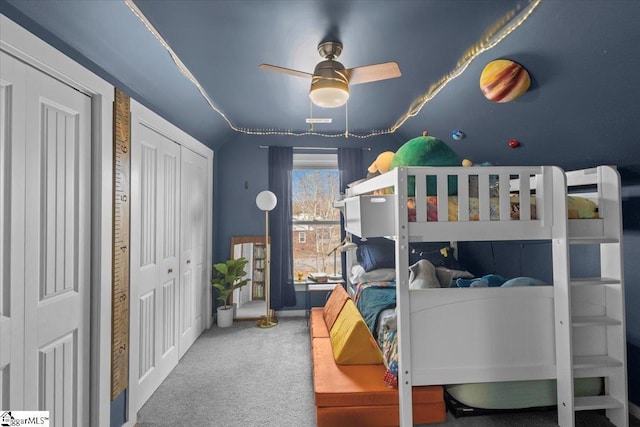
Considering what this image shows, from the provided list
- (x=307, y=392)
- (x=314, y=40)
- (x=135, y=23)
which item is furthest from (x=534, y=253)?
(x=135, y=23)

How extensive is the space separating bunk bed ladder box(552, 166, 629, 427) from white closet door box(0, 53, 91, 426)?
2465 mm

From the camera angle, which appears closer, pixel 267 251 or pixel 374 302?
pixel 374 302

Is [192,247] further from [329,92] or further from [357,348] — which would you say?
[329,92]

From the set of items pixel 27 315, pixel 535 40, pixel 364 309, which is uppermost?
pixel 535 40

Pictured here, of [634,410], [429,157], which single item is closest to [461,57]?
[429,157]

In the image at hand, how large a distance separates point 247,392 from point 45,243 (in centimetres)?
168

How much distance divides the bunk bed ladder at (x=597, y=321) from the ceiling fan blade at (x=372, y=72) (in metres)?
1.25

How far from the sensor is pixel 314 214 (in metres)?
4.32

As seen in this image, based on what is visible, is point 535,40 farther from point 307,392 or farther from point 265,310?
point 265,310

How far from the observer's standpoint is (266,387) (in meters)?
2.46

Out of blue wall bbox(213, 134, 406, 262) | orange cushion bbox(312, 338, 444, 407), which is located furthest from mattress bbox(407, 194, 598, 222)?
blue wall bbox(213, 134, 406, 262)

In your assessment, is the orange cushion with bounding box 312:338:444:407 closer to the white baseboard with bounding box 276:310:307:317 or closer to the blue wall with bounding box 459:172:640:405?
the blue wall with bounding box 459:172:640:405

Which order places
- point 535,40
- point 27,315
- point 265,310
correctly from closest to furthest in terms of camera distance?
point 27,315 → point 535,40 → point 265,310

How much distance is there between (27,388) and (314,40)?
2.32 metres
